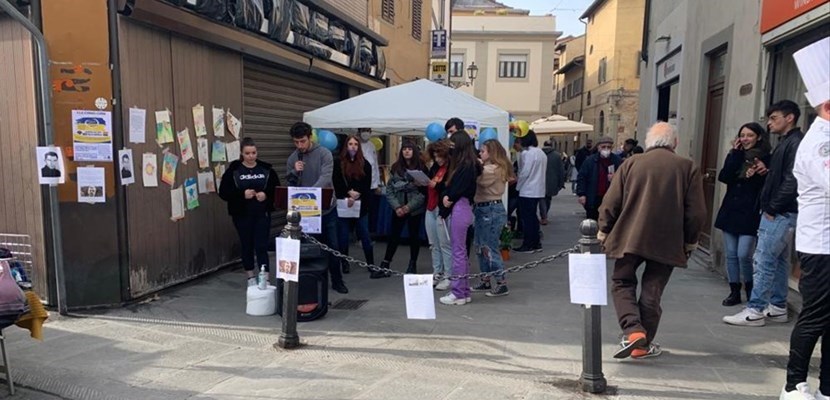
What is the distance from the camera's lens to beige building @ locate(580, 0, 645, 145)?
88.0ft

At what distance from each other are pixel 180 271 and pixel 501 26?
3377 cm

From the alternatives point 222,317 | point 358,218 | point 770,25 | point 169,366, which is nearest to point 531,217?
point 358,218

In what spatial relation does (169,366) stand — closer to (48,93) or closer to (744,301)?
(48,93)

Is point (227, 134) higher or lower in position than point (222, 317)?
higher

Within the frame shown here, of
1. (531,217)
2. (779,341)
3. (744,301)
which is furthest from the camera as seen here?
(531,217)

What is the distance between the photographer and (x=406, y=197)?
674cm

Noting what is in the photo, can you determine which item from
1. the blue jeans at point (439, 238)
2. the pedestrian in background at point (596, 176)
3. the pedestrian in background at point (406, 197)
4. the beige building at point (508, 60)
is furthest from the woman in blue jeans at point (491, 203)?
the beige building at point (508, 60)

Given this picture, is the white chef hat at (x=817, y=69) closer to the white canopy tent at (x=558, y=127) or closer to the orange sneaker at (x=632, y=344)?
the orange sneaker at (x=632, y=344)

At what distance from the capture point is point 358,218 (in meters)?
7.01

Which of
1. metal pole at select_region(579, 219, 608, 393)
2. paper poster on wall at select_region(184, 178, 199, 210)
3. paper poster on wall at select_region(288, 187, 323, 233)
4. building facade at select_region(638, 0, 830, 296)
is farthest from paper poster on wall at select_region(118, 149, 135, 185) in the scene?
building facade at select_region(638, 0, 830, 296)

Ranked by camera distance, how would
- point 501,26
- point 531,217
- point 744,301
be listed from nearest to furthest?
1. point 744,301
2. point 531,217
3. point 501,26

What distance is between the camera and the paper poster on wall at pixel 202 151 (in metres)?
6.38

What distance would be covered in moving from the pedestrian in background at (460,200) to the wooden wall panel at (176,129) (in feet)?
9.11

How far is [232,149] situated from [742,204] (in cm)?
553
